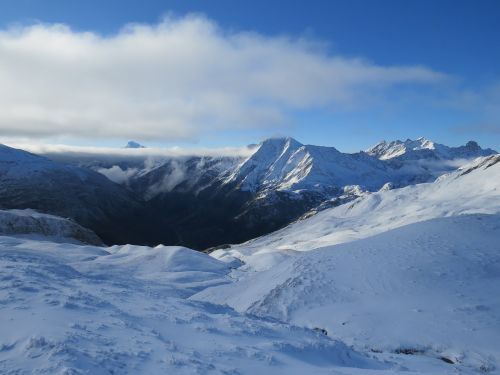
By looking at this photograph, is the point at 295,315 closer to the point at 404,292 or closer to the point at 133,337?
the point at 404,292

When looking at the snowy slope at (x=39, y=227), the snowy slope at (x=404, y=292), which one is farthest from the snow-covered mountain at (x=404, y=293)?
the snowy slope at (x=39, y=227)

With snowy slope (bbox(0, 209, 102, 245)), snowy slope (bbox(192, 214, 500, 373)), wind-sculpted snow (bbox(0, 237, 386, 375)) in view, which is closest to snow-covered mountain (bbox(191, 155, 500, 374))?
snowy slope (bbox(192, 214, 500, 373))

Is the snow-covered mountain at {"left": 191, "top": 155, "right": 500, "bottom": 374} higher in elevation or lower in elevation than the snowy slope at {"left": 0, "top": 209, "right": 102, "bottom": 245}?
higher

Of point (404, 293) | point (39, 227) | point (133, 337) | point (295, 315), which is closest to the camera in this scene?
point (133, 337)

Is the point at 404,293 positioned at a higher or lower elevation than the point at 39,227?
higher

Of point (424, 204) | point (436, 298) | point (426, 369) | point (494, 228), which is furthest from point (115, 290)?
point (424, 204)

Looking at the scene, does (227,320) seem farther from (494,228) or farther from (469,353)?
(494,228)

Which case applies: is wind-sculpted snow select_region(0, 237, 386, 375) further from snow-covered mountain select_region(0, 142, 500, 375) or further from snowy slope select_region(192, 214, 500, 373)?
snowy slope select_region(192, 214, 500, 373)

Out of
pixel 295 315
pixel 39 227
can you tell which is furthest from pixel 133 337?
pixel 39 227
